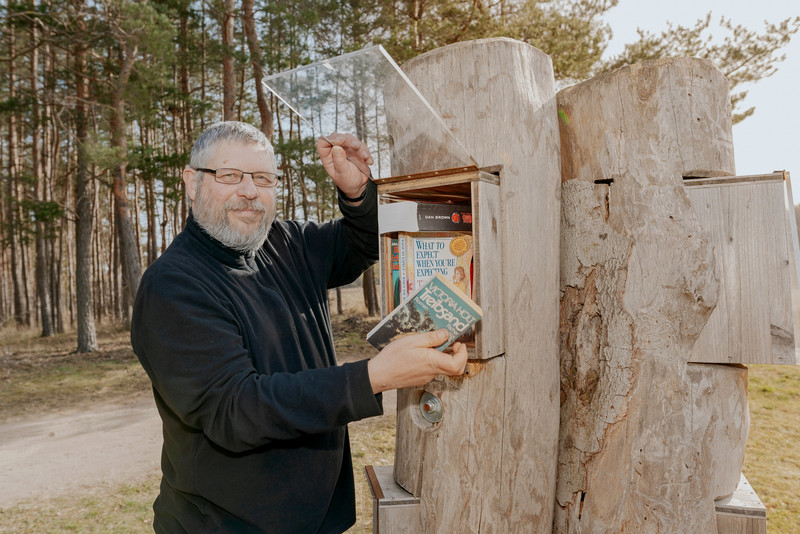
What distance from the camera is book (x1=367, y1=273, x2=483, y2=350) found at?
1.49 metres

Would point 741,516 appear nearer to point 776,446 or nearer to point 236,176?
point 236,176

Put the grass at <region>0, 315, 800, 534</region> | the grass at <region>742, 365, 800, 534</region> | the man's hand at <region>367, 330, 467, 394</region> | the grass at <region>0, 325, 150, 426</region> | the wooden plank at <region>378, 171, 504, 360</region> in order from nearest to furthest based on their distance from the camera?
the man's hand at <region>367, 330, 467, 394</region> → the wooden plank at <region>378, 171, 504, 360</region> → the grass at <region>742, 365, 800, 534</region> → the grass at <region>0, 315, 800, 534</region> → the grass at <region>0, 325, 150, 426</region>

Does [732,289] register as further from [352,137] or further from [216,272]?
[216,272]

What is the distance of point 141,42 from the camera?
10.6 meters

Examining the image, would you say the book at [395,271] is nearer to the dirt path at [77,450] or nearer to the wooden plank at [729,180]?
the wooden plank at [729,180]

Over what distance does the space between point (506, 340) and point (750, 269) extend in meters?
0.93

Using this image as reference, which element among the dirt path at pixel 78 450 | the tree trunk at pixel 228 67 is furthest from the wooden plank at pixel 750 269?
the tree trunk at pixel 228 67

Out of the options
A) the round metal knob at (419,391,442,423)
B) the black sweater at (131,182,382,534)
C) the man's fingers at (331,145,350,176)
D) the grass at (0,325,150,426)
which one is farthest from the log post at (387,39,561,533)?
the grass at (0,325,150,426)

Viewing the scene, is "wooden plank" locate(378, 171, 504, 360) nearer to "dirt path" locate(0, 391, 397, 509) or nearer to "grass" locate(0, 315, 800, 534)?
"grass" locate(0, 315, 800, 534)

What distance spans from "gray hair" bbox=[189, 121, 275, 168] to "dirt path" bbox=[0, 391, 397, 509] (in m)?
4.44

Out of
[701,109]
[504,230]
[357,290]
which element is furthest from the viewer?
[357,290]

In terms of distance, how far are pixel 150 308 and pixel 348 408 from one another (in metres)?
0.71

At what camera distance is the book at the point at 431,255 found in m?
1.75

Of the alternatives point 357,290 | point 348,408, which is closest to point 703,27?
point 348,408
